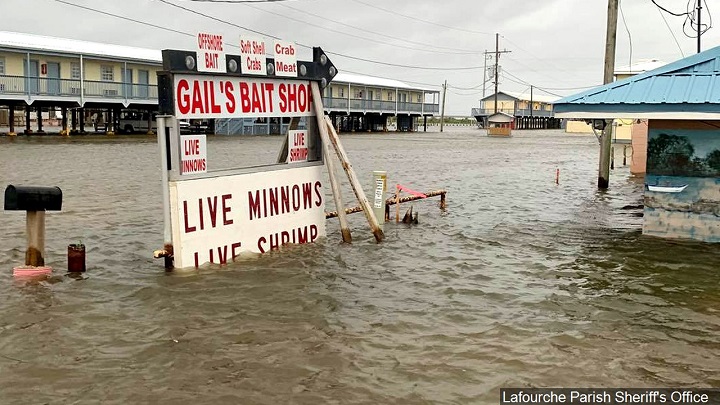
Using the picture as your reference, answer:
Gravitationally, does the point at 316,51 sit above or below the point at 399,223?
above

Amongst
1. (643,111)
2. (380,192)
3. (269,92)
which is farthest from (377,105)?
(269,92)

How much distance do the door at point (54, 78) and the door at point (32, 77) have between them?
69cm

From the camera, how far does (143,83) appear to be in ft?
150

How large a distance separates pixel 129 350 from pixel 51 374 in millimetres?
701

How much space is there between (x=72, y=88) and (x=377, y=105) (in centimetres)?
3550

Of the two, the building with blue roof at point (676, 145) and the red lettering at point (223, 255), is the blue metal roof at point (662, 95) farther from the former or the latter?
the red lettering at point (223, 255)

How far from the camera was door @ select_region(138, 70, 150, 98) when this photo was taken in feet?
146

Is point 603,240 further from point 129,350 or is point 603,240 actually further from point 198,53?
point 129,350

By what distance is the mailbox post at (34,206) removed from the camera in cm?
750

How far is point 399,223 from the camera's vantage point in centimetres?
1322

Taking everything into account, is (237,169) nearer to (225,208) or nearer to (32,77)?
(225,208)

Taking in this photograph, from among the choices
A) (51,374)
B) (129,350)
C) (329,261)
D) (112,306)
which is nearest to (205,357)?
(129,350)

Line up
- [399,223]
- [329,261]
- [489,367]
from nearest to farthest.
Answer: [489,367], [329,261], [399,223]

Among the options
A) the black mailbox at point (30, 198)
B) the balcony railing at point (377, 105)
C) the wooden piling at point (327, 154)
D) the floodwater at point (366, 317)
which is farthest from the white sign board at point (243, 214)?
the balcony railing at point (377, 105)
